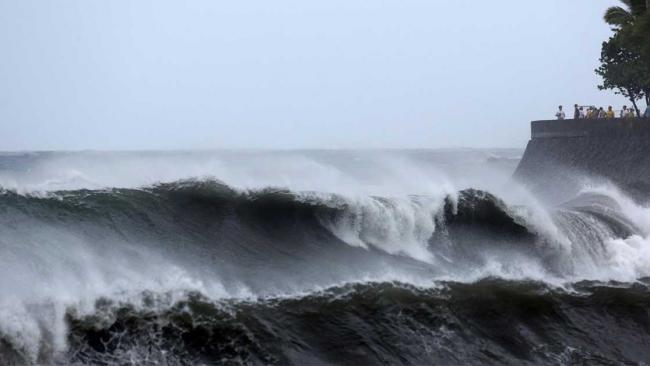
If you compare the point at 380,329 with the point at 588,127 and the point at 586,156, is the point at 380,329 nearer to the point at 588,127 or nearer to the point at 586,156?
the point at 586,156

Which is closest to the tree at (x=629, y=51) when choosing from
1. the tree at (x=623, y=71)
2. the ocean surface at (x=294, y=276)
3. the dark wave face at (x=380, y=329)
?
the tree at (x=623, y=71)

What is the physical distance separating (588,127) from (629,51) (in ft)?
24.1

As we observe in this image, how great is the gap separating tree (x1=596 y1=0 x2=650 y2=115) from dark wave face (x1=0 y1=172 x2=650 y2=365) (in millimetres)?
12842

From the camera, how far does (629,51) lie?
28375 millimetres

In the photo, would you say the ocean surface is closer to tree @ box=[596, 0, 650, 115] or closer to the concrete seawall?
the concrete seawall

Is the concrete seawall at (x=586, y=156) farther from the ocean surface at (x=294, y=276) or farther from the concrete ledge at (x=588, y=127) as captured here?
the ocean surface at (x=294, y=276)

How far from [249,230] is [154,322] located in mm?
3576

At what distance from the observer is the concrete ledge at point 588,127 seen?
832 inches

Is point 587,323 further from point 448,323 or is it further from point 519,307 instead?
point 448,323

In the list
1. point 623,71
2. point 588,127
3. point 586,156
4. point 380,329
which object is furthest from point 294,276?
point 623,71

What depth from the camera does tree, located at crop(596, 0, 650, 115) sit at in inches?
934

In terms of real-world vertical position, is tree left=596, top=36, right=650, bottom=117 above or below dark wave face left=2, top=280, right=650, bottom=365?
above

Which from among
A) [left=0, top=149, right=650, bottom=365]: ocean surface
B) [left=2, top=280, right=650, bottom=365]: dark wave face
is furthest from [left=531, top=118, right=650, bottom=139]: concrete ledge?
[left=2, top=280, right=650, bottom=365]: dark wave face

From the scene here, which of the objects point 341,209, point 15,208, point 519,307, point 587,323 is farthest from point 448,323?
point 15,208
